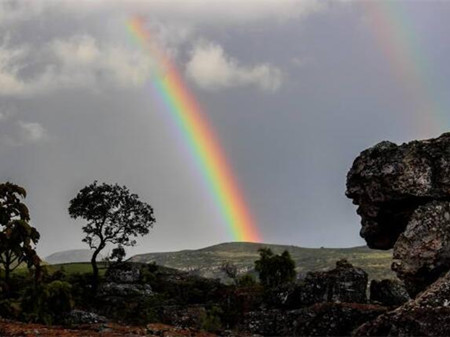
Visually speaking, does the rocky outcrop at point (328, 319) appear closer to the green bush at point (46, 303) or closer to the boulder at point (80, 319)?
the green bush at point (46, 303)

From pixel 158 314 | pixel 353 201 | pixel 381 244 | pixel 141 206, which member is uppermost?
pixel 141 206

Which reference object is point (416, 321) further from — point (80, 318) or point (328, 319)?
point (80, 318)

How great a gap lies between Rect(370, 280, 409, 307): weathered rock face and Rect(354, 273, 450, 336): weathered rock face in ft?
76.7

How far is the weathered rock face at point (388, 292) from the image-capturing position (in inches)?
1891

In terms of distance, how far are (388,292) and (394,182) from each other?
19115 mm

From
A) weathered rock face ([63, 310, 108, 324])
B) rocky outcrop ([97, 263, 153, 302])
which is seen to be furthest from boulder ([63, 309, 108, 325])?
rocky outcrop ([97, 263, 153, 302])

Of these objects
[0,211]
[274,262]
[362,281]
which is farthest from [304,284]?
[274,262]

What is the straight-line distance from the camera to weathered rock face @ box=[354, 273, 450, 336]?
22.8 metres

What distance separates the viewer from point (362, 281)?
1956 inches

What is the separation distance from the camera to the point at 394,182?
33281mm

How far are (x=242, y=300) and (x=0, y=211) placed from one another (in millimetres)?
32067

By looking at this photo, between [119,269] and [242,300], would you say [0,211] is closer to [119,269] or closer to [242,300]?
[242,300]

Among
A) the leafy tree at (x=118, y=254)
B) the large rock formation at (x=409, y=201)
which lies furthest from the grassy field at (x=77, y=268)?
the large rock formation at (x=409, y=201)

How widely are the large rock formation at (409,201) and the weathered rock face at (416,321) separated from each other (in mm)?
5617
